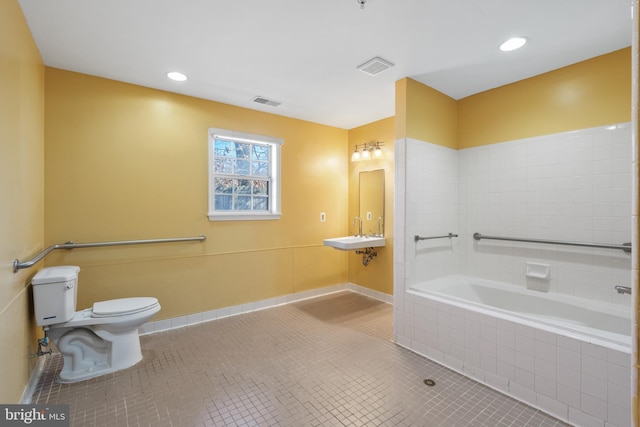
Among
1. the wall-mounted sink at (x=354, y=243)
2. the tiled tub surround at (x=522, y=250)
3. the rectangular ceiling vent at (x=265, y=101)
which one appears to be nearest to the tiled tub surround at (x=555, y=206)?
the tiled tub surround at (x=522, y=250)

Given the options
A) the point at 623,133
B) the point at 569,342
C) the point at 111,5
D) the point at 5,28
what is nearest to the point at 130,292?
the point at 5,28

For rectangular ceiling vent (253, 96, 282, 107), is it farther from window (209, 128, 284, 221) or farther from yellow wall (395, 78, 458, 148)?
yellow wall (395, 78, 458, 148)

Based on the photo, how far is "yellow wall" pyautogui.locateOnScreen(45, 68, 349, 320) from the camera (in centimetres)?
254

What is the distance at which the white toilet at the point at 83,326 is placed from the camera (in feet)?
6.70

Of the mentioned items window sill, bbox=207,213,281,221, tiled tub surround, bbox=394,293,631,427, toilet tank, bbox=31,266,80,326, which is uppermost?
window sill, bbox=207,213,281,221

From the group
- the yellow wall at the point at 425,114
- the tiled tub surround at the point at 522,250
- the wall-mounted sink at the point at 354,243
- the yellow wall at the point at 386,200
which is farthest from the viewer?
the yellow wall at the point at 386,200

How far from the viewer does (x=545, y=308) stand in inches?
99.9

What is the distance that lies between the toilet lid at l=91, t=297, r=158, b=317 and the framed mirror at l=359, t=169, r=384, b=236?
9.29 feet

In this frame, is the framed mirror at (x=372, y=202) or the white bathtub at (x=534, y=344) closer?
the white bathtub at (x=534, y=344)

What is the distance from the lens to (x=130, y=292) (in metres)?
2.80

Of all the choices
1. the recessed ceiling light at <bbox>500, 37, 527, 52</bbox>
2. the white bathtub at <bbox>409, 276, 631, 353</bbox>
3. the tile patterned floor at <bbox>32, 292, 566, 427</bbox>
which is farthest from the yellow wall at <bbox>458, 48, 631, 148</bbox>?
the tile patterned floor at <bbox>32, 292, 566, 427</bbox>

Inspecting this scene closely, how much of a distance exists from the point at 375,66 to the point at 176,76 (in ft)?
6.07

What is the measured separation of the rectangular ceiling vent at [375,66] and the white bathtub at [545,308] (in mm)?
2020

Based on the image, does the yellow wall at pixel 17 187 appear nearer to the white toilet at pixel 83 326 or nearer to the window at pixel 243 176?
the white toilet at pixel 83 326
